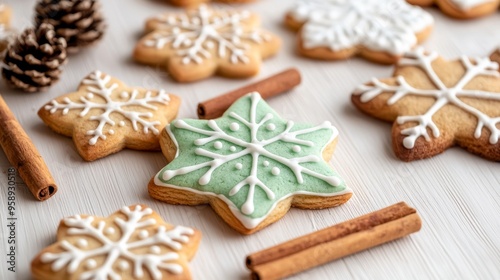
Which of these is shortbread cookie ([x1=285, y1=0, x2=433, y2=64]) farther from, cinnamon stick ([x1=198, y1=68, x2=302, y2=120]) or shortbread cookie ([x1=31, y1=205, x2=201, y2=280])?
shortbread cookie ([x1=31, y1=205, x2=201, y2=280])

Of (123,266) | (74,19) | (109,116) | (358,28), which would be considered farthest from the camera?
(358,28)

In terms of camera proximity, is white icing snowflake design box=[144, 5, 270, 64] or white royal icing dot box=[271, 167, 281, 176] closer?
white royal icing dot box=[271, 167, 281, 176]

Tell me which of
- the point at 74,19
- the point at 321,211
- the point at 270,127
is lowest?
the point at 321,211

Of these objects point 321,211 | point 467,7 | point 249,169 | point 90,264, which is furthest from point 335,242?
point 467,7

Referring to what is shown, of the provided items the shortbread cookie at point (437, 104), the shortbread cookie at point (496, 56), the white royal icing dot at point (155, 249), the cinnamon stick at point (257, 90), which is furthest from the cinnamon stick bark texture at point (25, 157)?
the shortbread cookie at point (496, 56)

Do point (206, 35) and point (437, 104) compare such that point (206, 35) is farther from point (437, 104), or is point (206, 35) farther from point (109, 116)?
point (437, 104)

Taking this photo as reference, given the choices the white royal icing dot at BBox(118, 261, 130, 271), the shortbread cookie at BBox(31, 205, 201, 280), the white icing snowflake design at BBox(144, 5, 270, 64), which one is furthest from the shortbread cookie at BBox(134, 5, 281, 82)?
the white royal icing dot at BBox(118, 261, 130, 271)

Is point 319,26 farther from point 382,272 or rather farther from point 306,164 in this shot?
point 382,272

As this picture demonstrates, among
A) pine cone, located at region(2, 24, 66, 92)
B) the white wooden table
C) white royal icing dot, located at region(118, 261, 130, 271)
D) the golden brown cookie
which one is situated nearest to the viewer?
white royal icing dot, located at region(118, 261, 130, 271)
